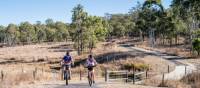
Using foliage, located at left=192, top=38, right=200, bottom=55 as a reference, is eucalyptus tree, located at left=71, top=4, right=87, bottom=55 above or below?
above

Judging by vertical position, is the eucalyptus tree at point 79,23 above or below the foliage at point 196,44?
above

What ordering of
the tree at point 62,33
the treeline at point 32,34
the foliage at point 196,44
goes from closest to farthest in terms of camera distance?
1. the foliage at point 196,44
2. the tree at point 62,33
3. the treeline at point 32,34

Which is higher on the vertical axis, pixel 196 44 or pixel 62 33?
pixel 62 33

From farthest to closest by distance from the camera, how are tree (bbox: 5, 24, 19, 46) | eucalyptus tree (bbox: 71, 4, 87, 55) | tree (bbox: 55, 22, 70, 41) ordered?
tree (bbox: 5, 24, 19, 46), tree (bbox: 55, 22, 70, 41), eucalyptus tree (bbox: 71, 4, 87, 55)

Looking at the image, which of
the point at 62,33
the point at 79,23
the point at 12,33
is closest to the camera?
the point at 79,23

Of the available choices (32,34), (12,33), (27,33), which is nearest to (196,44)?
(27,33)

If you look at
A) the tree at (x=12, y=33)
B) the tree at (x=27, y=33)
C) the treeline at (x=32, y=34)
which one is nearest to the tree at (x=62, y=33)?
the treeline at (x=32, y=34)

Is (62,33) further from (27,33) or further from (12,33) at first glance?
(12,33)

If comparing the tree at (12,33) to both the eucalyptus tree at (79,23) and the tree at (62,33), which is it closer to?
the tree at (62,33)

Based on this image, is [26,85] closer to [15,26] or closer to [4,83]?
[4,83]

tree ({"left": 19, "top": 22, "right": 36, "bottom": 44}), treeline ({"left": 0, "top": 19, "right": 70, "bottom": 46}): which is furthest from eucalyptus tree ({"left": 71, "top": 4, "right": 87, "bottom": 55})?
tree ({"left": 19, "top": 22, "right": 36, "bottom": 44})

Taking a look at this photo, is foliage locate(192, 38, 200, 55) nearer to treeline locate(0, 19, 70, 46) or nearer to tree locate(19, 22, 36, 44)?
treeline locate(0, 19, 70, 46)

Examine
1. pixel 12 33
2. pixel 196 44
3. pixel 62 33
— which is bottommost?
pixel 196 44

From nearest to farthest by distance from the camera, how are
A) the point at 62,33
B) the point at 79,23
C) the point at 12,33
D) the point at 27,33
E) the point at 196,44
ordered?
the point at 196,44
the point at 79,23
the point at 62,33
the point at 27,33
the point at 12,33
